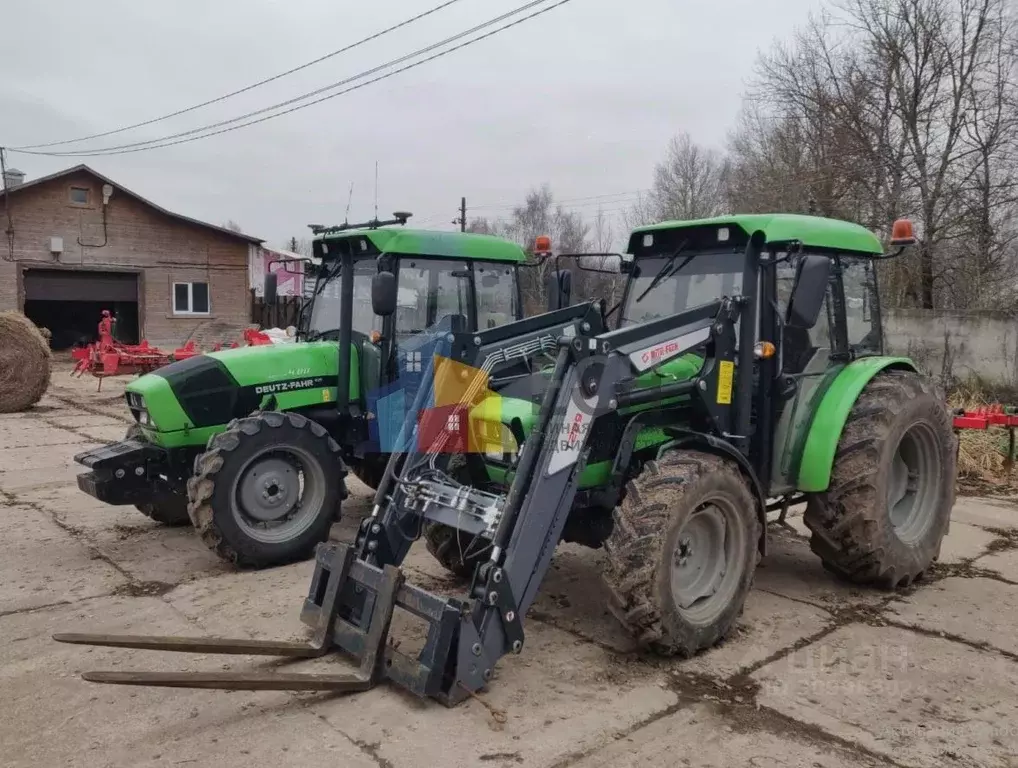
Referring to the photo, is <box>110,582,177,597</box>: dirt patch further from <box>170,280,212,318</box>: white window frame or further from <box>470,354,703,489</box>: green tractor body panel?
<box>170,280,212,318</box>: white window frame

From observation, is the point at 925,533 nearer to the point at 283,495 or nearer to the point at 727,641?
Result: the point at 727,641

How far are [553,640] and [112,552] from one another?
142 inches

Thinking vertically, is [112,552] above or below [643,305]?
below

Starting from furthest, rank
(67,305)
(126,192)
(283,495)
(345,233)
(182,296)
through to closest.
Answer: (67,305) → (182,296) → (126,192) → (345,233) → (283,495)

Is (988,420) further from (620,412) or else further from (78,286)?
(78,286)

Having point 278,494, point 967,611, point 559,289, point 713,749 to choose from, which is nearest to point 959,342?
point 967,611

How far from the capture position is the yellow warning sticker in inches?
183

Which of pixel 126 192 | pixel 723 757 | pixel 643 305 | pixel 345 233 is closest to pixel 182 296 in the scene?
pixel 126 192

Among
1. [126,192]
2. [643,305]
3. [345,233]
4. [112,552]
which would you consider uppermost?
[126,192]

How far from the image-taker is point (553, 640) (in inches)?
175

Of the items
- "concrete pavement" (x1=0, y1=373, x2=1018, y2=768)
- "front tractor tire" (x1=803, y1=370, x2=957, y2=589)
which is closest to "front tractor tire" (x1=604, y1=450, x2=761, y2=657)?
"concrete pavement" (x1=0, y1=373, x2=1018, y2=768)

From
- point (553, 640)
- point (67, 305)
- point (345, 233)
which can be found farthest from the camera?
point (67, 305)

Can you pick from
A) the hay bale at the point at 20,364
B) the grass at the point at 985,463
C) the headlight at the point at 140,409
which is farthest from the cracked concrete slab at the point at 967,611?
the hay bale at the point at 20,364

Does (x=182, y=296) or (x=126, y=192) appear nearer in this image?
(x=126, y=192)
